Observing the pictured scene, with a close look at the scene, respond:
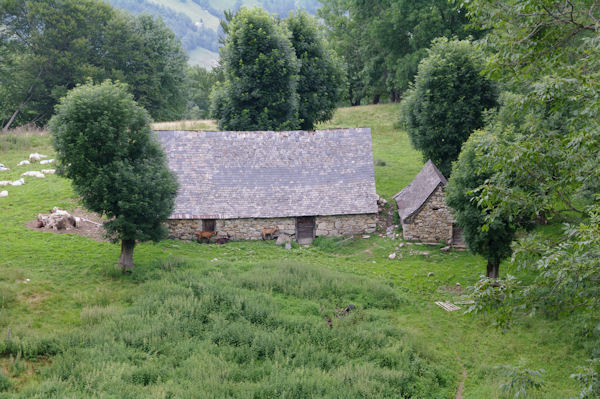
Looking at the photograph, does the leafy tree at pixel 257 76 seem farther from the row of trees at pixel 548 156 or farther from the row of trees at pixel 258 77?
the row of trees at pixel 548 156

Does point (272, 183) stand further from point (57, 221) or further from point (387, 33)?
point (387, 33)

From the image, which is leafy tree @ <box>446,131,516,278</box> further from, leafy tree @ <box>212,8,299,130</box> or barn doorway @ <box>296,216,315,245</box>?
leafy tree @ <box>212,8,299,130</box>

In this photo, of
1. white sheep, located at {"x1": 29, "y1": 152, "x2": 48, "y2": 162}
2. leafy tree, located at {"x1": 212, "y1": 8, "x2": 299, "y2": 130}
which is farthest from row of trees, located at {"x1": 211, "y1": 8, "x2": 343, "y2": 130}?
white sheep, located at {"x1": 29, "y1": 152, "x2": 48, "y2": 162}

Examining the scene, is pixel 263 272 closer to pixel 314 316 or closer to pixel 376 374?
pixel 314 316

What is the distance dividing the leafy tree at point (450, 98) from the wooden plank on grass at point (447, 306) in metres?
13.1

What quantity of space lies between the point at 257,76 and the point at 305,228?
13765 millimetres

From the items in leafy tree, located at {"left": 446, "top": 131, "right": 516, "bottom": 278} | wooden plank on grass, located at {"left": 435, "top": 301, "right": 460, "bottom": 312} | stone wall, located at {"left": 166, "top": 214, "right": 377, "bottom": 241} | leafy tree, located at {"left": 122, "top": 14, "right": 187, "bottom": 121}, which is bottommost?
wooden plank on grass, located at {"left": 435, "top": 301, "right": 460, "bottom": 312}

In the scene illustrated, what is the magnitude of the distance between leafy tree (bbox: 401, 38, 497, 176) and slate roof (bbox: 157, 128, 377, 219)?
469 centimetres

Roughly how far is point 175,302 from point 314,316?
5138 millimetres

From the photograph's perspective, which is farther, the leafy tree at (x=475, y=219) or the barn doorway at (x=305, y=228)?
the barn doorway at (x=305, y=228)

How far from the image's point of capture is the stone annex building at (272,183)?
26.3m

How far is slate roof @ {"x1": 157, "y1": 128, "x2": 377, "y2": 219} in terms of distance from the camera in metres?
26.5

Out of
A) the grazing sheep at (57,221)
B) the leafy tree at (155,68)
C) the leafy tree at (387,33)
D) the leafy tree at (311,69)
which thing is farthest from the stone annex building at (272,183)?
the leafy tree at (155,68)

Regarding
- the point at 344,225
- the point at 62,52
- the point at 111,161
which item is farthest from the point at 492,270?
the point at 62,52
